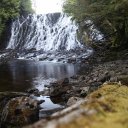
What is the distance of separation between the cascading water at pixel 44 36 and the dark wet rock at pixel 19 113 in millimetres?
18818

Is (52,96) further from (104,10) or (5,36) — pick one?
(5,36)

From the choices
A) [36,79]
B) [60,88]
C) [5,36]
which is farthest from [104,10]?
[5,36]

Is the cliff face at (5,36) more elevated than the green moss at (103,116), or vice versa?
the cliff face at (5,36)

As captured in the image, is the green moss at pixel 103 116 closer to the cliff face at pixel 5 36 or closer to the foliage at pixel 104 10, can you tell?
the foliage at pixel 104 10

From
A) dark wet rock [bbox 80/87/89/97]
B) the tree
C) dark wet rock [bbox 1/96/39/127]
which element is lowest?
dark wet rock [bbox 1/96/39/127]

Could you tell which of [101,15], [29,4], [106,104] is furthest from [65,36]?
[106,104]

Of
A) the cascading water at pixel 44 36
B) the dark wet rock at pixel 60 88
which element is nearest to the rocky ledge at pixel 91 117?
the dark wet rock at pixel 60 88

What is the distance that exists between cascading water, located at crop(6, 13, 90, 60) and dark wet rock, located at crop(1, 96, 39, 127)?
18818 millimetres

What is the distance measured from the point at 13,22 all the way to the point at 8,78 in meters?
22.2

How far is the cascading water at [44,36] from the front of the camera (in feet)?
99.2

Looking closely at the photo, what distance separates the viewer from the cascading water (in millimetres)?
30234

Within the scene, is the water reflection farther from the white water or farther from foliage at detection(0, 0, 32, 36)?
foliage at detection(0, 0, 32, 36)

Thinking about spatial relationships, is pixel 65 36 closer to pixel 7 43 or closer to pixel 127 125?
pixel 7 43

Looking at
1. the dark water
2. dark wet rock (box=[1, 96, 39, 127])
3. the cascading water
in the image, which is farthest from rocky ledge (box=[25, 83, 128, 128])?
the cascading water
